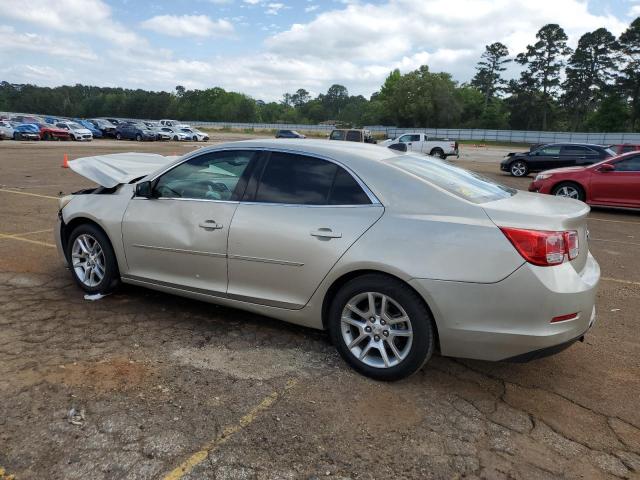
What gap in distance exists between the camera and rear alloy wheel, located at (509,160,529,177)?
2094cm

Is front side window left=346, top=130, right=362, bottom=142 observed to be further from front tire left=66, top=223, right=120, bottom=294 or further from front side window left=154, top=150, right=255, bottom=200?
front side window left=154, top=150, right=255, bottom=200

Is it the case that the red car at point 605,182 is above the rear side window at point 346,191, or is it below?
below

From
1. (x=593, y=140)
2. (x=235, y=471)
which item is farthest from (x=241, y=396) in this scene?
(x=593, y=140)

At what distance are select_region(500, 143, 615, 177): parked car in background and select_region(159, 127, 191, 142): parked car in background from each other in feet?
106

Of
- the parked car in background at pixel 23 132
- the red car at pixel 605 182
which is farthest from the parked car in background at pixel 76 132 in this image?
the red car at pixel 605 182

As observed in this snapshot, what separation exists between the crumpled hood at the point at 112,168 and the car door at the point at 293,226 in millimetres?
1402

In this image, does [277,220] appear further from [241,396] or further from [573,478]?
[573,478]

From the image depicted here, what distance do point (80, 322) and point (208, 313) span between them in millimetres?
1053

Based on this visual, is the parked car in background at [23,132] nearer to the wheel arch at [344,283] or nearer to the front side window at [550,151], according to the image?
the front side window at [550,151]

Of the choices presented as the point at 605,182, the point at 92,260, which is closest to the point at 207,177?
the point at 92,260

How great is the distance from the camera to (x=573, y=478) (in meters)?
2.52

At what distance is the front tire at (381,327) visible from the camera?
3.17 meters

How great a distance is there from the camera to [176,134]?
45875mm

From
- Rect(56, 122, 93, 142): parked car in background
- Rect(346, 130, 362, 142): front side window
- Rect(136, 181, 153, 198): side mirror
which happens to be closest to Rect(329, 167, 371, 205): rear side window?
Rect(136, 181, 153, 198): side mirror
